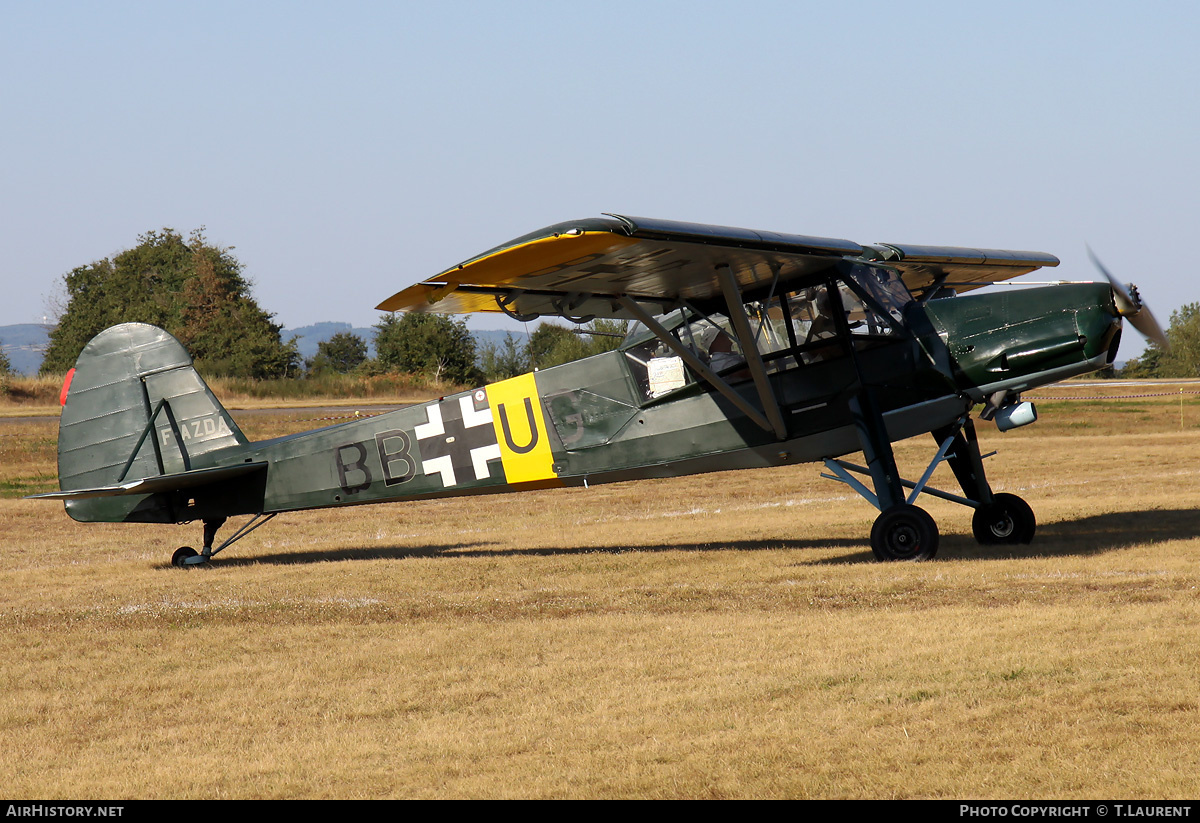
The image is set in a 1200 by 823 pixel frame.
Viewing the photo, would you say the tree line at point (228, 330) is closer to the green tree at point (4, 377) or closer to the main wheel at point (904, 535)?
the green tree at point (4, 377)

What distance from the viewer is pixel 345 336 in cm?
13162

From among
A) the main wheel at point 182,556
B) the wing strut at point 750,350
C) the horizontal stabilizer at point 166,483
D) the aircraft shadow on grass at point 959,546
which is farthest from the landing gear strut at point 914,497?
the main wheel at point 182,556

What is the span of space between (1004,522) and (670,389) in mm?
3562

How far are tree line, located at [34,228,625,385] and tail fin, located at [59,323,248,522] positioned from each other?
31.2 metres

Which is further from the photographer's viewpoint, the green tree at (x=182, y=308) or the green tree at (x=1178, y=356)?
the green tree at (x=1178, y=356)

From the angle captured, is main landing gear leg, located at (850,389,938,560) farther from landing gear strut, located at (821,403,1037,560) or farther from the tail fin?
the tail fin

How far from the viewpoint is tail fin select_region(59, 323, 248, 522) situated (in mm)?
11922

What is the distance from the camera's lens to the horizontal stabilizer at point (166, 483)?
35.7 ft

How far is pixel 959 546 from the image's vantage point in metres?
10.9

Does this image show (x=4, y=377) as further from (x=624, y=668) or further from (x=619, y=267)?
(x=624, y=668)

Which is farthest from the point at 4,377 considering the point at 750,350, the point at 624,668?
the point at 624,668

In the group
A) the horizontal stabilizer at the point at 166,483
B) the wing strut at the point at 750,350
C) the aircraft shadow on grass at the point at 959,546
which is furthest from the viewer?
the horizontal stabilizer at the point at 166,483

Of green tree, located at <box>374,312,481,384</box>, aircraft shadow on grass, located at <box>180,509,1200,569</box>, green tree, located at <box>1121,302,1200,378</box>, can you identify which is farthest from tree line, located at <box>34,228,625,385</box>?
green tree, located at <box>1121,302,1200,378</box>

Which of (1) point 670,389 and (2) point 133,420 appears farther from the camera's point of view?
(2) point 133,420
